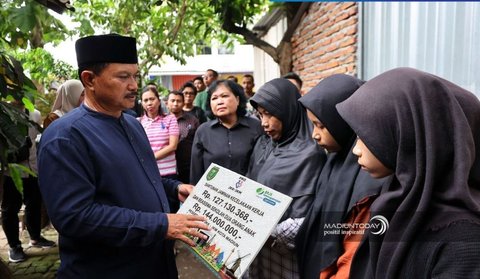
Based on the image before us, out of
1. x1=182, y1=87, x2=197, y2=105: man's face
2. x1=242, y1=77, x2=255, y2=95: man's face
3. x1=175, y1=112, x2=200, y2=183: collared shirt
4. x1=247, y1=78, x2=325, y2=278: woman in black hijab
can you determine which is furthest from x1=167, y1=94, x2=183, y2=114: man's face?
x1=242, y1=77, x2=255, y2=95: man's face

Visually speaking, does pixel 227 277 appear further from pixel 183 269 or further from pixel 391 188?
pixel 183 269

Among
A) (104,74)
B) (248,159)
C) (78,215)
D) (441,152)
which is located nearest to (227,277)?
(78,215)

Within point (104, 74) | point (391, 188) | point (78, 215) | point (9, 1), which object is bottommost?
point (78, 215)

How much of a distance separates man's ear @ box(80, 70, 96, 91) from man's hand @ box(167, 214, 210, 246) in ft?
2.22

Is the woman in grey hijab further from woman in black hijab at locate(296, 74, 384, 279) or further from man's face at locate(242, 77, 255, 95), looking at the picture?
man's face at locate(242, 77, 255, 95)

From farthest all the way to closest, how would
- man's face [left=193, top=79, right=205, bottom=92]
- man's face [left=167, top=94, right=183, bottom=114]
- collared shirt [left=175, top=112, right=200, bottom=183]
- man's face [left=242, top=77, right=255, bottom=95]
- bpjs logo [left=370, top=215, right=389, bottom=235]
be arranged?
man's face [left=193, top=79, right=205, bottom=92] → man's face [left=242, top=77, right=255, bottom=95] → man's face [left=167, top=94, right=183, bottom=114] → collared shirt [left=175, top=112, right=200, bottom=183] → bpjs logo [left=370, top=215, right=389, bottom=235]

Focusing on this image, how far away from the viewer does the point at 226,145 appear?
2.92 metres

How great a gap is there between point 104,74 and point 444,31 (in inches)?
93.6

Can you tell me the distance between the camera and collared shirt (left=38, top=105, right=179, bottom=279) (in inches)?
52.1

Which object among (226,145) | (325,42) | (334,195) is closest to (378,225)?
(334,195)

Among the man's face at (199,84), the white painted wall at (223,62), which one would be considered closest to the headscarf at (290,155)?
the man's face at (199,84)

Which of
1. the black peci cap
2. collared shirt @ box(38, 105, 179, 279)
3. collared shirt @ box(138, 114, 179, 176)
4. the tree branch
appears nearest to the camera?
collared shirt @ box(38, 105, 179, 279)

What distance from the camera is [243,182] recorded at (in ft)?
4.93

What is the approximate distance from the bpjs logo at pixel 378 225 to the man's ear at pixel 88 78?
49.8 inches
